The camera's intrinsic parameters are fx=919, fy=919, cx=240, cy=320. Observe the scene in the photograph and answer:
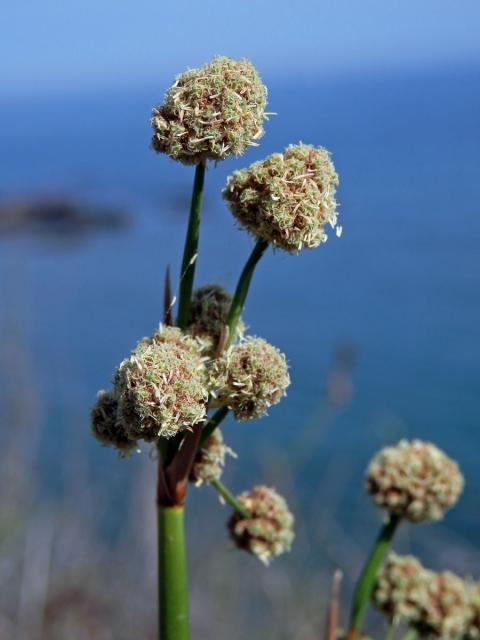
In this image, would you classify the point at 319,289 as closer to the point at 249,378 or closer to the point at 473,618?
the point at 473,618

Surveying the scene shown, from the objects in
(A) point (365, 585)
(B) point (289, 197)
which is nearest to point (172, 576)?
(A) point (365, 585)

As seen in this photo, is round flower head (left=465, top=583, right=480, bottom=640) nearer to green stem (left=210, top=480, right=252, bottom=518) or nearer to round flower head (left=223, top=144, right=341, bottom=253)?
green stem (left=210, top=480, right=252, bottom=518)

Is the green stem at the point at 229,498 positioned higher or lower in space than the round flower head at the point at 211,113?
lower

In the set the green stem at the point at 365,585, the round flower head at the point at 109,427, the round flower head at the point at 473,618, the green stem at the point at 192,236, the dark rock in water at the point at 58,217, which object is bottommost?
the round flower head at the point at 473,618

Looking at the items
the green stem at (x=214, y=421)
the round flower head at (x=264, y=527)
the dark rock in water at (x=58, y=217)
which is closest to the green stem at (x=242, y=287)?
the green stem at (x=214, y=421)

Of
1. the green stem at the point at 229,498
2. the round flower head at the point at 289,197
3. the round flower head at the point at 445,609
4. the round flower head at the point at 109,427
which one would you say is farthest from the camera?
the round flower head at the point at 445,609

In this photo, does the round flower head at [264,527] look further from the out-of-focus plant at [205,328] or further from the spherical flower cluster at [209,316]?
the spherical flower cluster at [209,316]
